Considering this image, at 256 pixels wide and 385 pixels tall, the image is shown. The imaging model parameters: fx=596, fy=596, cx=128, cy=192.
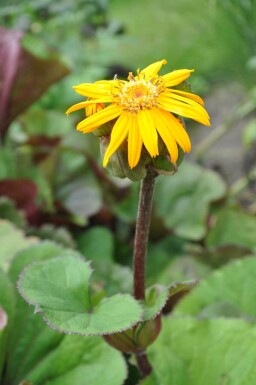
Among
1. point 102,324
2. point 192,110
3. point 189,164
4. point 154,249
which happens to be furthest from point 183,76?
point 189,164

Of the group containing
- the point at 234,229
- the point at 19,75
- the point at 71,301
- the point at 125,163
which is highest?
the point at 19,75

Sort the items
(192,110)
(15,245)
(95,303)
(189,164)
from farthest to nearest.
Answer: (189,164) → (15,245) → (95,303) → (192,110)

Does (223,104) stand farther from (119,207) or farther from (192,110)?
(192,110)

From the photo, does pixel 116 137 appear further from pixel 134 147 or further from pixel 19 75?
pixel 19 75

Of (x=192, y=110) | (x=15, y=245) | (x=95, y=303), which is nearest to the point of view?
(x=192, y=110)

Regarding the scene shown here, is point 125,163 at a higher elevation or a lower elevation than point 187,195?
higher

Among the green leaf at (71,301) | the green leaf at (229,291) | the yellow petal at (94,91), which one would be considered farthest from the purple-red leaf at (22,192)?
the yellow petal at (94,91)

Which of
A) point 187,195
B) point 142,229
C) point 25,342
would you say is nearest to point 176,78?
point 142,229
